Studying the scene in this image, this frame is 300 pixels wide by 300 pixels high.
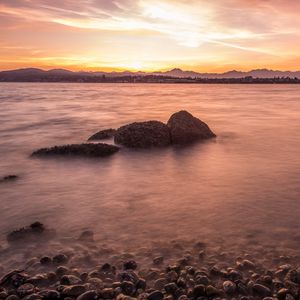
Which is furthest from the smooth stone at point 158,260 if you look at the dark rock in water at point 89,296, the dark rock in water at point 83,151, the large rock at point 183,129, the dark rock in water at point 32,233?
the large rock at point 183,129

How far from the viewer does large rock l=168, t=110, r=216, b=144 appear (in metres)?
13.8

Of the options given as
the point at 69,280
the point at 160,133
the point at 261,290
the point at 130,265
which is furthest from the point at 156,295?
the point at 160,133

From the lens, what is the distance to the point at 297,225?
6.25 metres

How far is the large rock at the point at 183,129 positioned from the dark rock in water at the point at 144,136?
1.03ft

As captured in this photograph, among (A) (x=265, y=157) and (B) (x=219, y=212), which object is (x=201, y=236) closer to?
(B) (x=219, y=212)

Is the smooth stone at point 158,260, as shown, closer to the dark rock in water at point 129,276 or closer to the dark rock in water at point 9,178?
the dark rock in water at point 129,276

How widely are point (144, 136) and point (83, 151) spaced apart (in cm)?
251

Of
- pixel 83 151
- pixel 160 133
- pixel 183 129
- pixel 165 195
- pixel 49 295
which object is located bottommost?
pixel 49 295

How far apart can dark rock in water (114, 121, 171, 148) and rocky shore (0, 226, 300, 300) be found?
774cm

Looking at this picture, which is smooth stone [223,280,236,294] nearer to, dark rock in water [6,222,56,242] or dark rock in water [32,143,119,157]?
dark rock in water [6,222,56,242]

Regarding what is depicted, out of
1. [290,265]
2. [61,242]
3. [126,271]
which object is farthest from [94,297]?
[290,265]

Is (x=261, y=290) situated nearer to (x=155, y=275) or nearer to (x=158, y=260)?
(x=155, y=275)

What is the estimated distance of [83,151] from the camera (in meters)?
11.7

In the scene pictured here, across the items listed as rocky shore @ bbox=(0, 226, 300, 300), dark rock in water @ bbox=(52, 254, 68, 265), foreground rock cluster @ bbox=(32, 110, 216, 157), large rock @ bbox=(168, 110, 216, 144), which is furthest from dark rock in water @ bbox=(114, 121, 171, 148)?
dark rock in water @ bbox=(52, 254, 68, 265)
